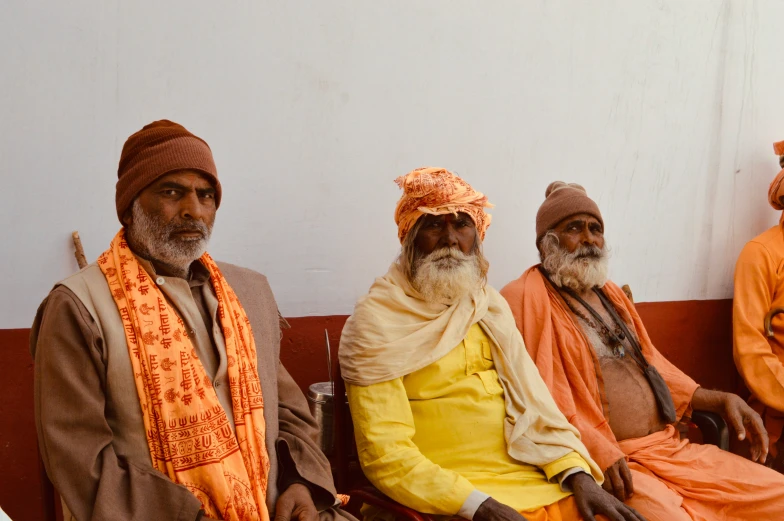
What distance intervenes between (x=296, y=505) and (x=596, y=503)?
1.28 meters

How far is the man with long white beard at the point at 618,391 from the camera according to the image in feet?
10.9

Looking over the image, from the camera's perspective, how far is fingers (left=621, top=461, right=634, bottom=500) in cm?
317

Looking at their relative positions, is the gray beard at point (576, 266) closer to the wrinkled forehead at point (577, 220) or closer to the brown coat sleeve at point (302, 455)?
the wrinkled forehead at point (577, 220)

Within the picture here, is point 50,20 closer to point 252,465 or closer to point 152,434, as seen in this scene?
point 152,434

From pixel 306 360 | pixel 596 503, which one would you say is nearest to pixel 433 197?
pixel 306 360

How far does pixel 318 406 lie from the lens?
3.44m

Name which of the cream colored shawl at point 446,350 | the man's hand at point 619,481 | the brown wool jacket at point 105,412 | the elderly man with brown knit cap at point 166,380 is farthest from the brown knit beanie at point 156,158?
the man's hand at point 619,481

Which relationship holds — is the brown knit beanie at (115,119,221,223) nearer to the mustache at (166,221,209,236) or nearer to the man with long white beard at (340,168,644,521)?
the mustache at (166,221,209,236)

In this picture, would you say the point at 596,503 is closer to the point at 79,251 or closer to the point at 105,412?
the point at 105,412

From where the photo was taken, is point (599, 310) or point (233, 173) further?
point (599, 310)

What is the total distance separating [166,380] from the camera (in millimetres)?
2418

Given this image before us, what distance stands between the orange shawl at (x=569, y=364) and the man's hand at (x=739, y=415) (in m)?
0.07

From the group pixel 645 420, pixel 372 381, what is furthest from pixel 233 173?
pixel 645 420

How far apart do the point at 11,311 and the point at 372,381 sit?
1.72m
